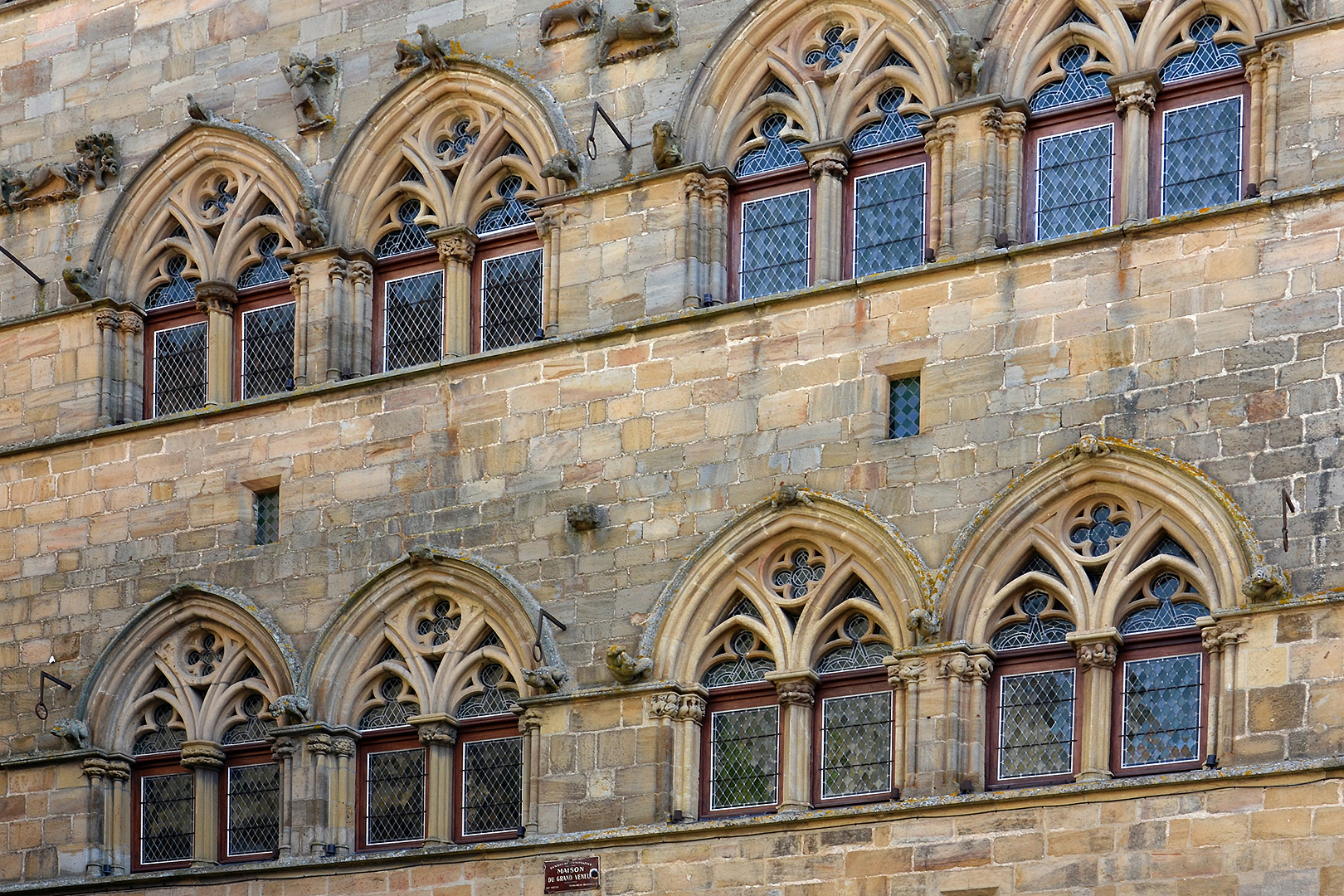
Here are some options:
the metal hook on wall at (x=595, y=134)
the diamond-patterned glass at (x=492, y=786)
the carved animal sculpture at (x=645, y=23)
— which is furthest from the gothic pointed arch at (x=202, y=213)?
the diamond-patterned glass at (x=492, y=786)

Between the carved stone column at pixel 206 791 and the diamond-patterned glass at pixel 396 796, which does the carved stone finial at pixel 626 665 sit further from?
the carved stone column at pixel 206 791

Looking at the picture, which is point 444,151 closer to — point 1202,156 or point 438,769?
point 438,769

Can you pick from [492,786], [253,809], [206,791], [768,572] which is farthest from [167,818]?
[768,572]

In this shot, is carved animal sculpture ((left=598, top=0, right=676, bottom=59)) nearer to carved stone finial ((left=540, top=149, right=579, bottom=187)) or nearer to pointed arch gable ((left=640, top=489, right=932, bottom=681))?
carved stone finial ((left=540, top=149, right=579, bottom=187))

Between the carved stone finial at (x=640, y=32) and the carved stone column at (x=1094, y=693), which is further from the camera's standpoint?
the carved stone finial at (x=640, y=32)

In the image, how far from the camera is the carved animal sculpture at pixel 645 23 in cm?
1903

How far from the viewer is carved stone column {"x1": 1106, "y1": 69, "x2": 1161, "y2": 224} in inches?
677

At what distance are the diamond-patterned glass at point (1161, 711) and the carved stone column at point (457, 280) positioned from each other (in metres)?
5.62

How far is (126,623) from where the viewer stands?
19.7 metres

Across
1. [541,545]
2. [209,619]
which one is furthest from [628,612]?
[209,619]

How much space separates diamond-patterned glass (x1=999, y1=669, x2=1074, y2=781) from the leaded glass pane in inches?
118

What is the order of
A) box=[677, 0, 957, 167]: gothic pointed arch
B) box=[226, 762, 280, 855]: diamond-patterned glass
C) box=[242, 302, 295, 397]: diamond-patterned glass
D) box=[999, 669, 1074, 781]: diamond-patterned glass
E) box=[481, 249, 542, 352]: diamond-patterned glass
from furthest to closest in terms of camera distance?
1. box=[242, 302, 295, 397]: diamond-patterned glass
2. box=[481, 249, 542, 352]: diamond-patterned glass
3. box=[226, 762, 280, 855]: diamond-patterned glass
4. box=[677, 0, 957, 167]: gothic pointed arch
5. box=[999, 669, 1074, 781]: diamond-patterned glass

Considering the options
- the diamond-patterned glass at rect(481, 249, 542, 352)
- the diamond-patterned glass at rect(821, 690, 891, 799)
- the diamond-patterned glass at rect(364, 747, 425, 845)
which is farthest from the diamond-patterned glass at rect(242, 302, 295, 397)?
the diamond-patterned glass at rect(821, 690, 891, 799)

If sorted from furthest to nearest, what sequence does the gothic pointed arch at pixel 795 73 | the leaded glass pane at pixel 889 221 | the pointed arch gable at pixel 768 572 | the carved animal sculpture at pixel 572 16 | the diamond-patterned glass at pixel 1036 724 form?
the carved animal sculpture at pixel 572 16
the gothic pointed arch at pixel 795 73
the leaded glass pane at pixel 889 221
the pointed arch gable at pixel 768 572
the diamond-patterned glass at pixel 1036 724
